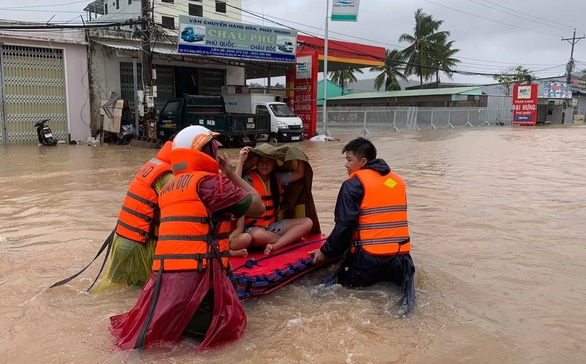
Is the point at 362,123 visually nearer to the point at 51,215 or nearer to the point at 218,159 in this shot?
the point at 51,215

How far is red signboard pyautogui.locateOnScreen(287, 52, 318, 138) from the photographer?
78.1ft

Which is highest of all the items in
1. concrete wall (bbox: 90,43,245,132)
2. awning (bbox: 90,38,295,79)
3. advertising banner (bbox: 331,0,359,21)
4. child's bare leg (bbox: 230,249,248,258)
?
advertising banner (bbox: 331,0,359,21)

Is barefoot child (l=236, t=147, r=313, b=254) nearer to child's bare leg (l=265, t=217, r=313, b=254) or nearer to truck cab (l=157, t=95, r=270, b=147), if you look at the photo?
child's bare leg (l=265, t=217, r=313, b=254)

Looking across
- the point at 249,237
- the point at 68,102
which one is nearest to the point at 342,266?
the point at 249,237

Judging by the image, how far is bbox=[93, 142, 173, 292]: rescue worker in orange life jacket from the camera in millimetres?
3820

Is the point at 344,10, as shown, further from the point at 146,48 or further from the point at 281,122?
the point at 146,48

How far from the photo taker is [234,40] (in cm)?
2022

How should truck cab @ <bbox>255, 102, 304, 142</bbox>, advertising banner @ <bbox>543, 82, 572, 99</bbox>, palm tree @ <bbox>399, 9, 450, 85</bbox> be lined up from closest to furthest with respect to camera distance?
truck cab @ <bbox>255, 102, 304, 142</bbox> → advertising banner @ <bbox>543, 82, 572, 99</bbox> → palm tree @ <bbox>399, 9, 450, 85</bbox>

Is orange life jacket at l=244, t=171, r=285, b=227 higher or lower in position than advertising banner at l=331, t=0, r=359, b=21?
lower

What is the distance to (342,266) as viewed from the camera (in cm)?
418

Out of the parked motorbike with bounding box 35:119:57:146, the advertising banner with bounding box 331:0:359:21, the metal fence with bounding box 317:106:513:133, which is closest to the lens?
the parked motorbike with bounding box 35:119:57:146

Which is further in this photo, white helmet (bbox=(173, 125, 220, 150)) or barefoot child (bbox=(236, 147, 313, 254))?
barefoot child (bbox=(236, 147, 313, 254))

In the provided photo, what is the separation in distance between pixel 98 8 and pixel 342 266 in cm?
4630

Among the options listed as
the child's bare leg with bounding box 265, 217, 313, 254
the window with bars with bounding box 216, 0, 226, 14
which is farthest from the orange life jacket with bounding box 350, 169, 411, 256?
the window with bars with bounding box 216, 0, 226, 14
